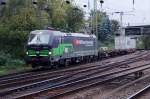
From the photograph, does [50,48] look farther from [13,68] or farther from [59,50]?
[13,68]

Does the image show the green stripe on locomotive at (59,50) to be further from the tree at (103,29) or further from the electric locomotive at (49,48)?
the tree at (103,29)

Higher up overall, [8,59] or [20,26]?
[20,26]

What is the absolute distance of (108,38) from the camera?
9956cm

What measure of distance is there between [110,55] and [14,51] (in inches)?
883

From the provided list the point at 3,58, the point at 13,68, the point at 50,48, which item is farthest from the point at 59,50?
the point at 3,58

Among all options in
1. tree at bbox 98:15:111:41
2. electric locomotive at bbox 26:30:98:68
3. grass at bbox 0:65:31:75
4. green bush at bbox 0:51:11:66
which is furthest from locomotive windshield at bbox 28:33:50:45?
tree at bbox 98:15:111:41

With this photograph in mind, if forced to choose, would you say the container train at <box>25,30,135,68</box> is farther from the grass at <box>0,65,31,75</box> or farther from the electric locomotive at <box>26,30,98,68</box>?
the grass at <box>0,65,31,75</box>

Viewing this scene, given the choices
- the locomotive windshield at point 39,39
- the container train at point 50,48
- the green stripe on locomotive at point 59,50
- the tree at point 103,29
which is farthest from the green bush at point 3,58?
the tree at point 103,29

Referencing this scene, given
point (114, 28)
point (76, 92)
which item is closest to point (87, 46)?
point (76, 92)

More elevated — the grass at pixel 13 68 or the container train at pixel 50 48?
the container train at pixel 50 48

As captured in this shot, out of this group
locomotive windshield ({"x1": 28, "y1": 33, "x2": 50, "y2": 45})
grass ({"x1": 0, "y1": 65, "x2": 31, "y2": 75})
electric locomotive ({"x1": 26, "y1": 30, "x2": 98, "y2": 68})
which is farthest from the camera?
grass ({"x1": 0, "y1": 65, "x2": 31, "y2": 75})

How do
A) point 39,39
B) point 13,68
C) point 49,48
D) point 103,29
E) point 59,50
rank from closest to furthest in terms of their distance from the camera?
point 49,48 → point 39,39 → point 59,50 → point 13,68 → point 103,29

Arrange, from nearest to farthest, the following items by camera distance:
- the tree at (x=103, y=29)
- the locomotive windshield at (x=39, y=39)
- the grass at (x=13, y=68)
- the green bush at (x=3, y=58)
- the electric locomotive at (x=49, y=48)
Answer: the electric locomotive at (x=49, y=48), the locomotive windshield at (x=39, y=39), the grass at (x=13, y=68), the green bush at (x=3, y=58), the tree at (x=103, y=29)

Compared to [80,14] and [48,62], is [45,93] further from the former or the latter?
[80,14]
